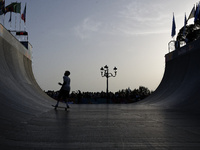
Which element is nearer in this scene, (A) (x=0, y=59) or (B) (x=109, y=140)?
(B) (x=109, y=140)

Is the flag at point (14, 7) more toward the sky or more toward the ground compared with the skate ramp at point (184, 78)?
more toward the sky

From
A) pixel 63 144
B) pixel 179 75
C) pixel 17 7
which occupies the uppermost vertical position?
pixel 17 7

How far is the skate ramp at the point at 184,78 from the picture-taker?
462 inches

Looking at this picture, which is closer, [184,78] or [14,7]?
[184,78]

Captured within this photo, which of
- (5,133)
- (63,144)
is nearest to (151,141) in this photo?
(63,144)

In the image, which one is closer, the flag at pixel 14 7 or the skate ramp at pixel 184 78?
the skate ramp at pixel 184 78

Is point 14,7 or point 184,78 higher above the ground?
point 14,7

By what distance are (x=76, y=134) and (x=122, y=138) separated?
712mm

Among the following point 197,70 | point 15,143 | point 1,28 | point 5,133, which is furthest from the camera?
point 197,70

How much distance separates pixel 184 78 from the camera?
596 inches

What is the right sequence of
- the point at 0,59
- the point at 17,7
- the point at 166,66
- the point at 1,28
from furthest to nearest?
1. the point at 17,7
2. the point at 166,66
3. the point at 1,28
4. the point at 0,59

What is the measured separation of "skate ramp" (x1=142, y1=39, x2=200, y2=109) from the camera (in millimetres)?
11746

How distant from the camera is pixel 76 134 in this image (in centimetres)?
372

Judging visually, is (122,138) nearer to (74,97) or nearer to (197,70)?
(197,70)
